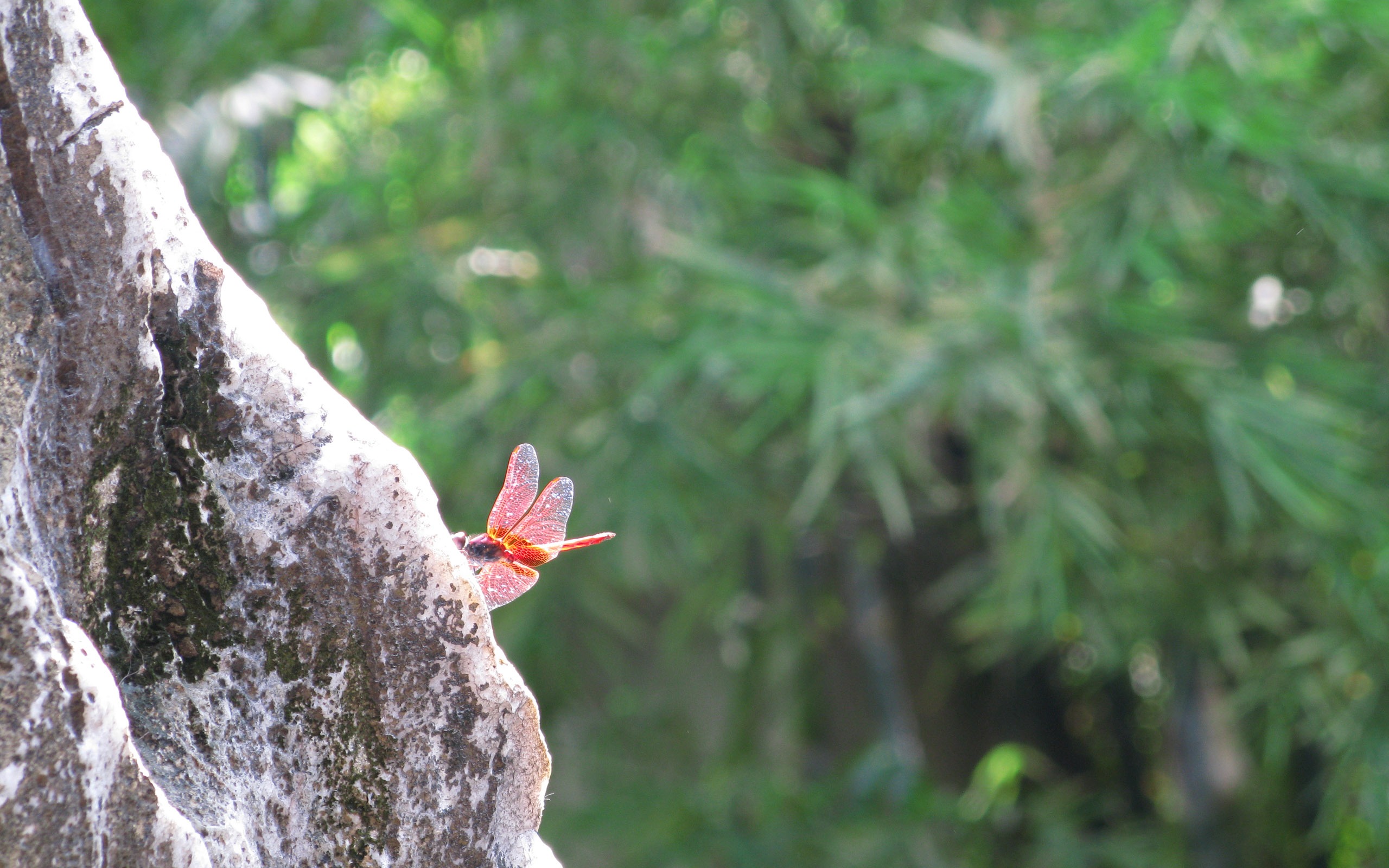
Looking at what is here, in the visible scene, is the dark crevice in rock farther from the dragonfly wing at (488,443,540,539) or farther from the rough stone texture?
the dragonfly wing at (488,443,540,539)

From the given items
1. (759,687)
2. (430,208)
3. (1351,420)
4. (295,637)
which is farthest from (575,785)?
(295,637)

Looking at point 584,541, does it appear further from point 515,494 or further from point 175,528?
point 175,528

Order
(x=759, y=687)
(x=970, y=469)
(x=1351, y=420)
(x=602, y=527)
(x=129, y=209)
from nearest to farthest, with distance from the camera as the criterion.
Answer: (x=129, y=209) → (x=1351, y=420) → (x=602, y=527) → (x=970, y=469) → (x=759, y=687)

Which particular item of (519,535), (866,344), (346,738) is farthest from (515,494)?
(866,344)

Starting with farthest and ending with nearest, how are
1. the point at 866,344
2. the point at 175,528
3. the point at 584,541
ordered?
the point at 866,344, the point at 584,541, the point at 175,528

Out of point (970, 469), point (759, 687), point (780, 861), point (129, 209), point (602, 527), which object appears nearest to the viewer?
point (129, 209)

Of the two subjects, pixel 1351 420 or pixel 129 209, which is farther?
pixel 1351 420

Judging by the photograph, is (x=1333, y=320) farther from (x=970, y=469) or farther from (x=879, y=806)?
(x=879, y=806)

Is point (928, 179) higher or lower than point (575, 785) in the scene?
higher
